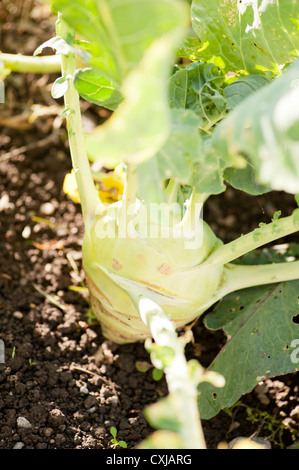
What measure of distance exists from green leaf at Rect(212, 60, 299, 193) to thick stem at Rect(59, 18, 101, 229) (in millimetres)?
605

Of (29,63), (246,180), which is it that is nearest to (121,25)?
(246,180)

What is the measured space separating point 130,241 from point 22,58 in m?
0.92

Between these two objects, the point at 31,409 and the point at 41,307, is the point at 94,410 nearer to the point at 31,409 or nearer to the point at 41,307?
the point at 31,409

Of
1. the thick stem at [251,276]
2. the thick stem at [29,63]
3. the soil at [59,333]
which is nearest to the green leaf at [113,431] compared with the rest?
the soil at [59,333]

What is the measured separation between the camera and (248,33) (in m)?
1.48

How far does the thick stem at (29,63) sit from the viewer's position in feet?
6.38

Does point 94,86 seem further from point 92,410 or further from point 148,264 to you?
point 92,410

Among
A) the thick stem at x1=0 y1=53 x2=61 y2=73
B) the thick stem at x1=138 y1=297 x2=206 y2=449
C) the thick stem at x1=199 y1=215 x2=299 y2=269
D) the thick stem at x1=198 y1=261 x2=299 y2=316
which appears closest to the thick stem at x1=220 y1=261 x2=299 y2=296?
the thick stem at x1=198 y1=261 x2=299 y2=316

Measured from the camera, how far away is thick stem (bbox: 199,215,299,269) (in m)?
1.44

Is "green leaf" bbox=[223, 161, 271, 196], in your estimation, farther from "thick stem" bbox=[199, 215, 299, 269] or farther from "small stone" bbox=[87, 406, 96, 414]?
"small stone" bbox=[87, 406, 96, 414]

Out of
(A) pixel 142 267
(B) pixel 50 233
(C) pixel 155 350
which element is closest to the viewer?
(C) pixel 155 350

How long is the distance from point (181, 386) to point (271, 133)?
0.47 m

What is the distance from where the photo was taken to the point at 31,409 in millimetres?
1560
